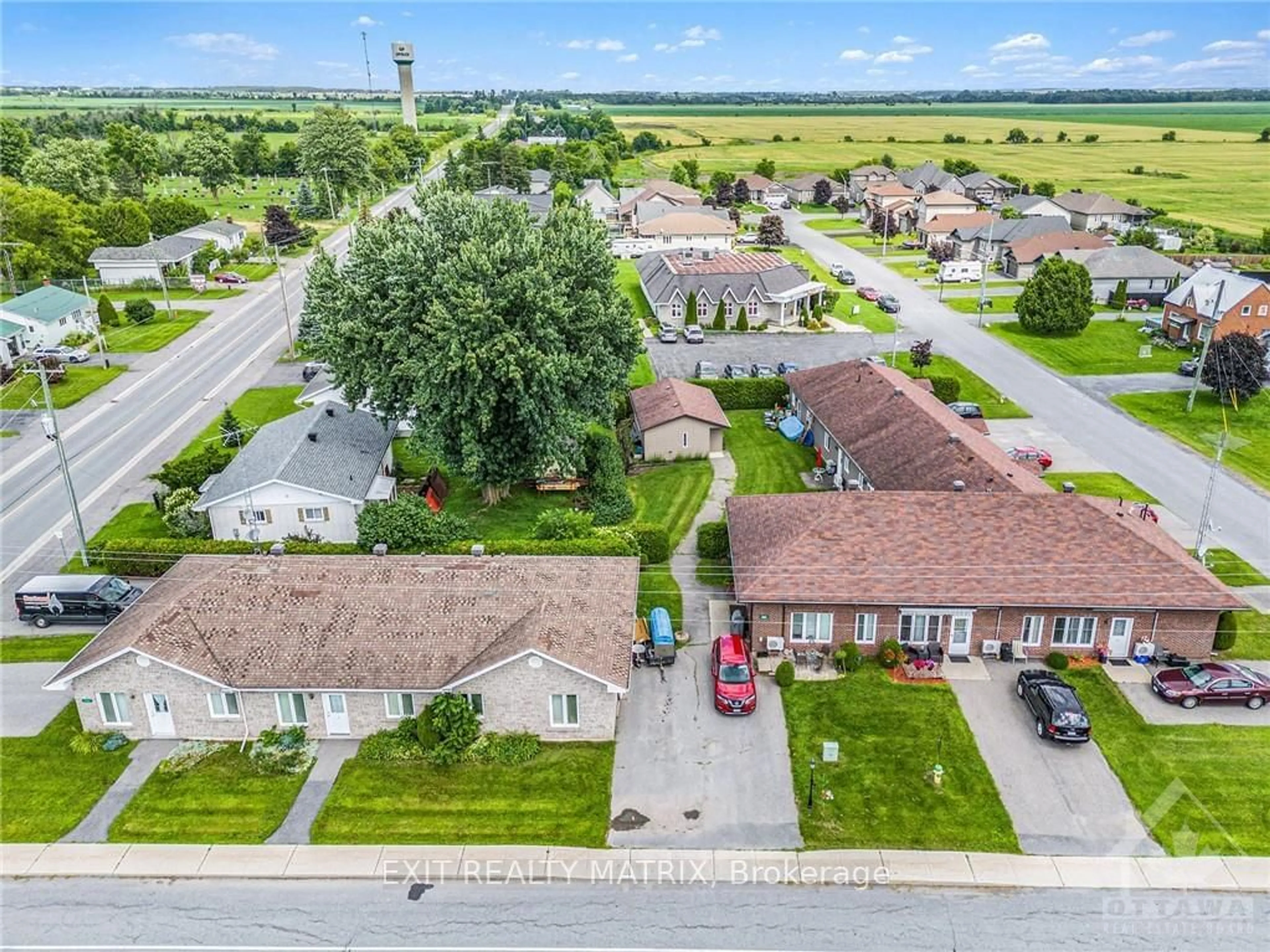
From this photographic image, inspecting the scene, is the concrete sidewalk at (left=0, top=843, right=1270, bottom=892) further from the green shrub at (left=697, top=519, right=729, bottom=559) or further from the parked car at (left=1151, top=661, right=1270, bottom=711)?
the green shrub at (left=697, top=519, right=729, bottom=559)

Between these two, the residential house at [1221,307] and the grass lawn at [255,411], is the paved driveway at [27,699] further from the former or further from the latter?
the residential house at [1221,307]

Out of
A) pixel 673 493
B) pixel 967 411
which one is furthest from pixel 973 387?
pixel 673 493

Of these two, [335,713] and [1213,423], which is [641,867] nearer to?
[335,713]

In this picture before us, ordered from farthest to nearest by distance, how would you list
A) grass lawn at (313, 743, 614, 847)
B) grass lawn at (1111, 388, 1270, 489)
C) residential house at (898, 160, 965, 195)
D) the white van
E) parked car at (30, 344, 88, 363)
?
residential house at (898, 160, 965, 195), the white van, parked car at (30, 344, 88, 363), grass lawn at (1111, 388, 1270, 489), grass lawn at (313, 743, 614, 847)

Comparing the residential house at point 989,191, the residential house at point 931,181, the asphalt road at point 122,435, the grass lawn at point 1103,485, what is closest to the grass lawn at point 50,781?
the asphalt road at point 122,435

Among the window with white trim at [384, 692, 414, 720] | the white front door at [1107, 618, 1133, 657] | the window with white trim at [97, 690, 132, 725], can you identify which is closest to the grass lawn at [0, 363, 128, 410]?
the window with white trim at [97, 690, 132, 725]
